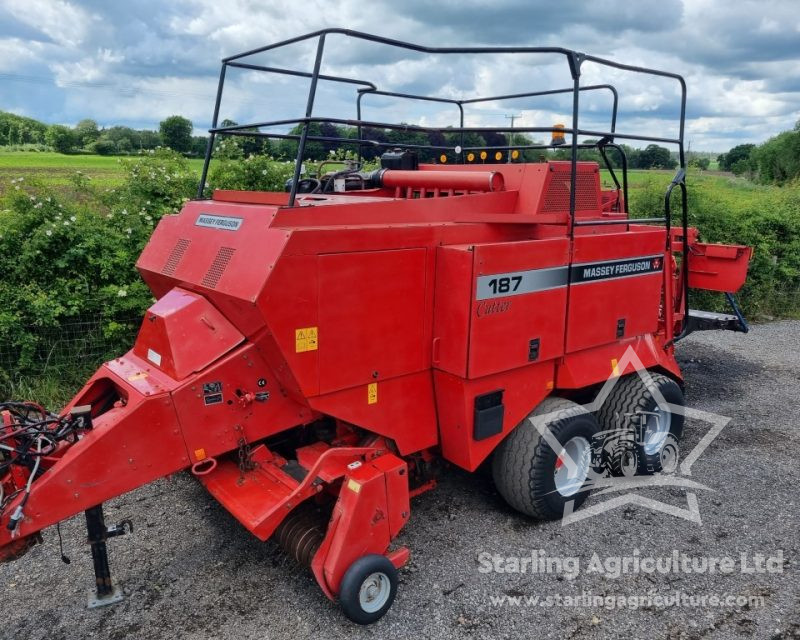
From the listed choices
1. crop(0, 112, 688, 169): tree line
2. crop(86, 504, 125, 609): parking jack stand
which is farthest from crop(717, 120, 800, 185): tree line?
crop(86, 504, 125, 609): parking jack stand

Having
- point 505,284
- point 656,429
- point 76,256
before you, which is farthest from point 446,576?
point 76,256

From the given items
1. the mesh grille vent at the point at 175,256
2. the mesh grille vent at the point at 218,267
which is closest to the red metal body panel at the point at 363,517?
the mesh grille vent at the point at 218,267

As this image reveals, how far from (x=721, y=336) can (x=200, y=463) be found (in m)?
8.87

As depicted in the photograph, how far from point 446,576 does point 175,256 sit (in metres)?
2.66

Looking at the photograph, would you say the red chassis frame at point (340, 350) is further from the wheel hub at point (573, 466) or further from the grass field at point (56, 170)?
the grass field at point (56, 170)

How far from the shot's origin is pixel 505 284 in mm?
3771

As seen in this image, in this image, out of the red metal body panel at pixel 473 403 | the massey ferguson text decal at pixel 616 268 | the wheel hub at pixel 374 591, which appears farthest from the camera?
the massey ferguson text decal at pixel 616 268

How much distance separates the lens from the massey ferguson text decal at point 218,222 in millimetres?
3617

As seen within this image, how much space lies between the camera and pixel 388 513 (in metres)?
3.37

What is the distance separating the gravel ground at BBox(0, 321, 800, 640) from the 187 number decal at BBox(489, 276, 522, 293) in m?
1.65

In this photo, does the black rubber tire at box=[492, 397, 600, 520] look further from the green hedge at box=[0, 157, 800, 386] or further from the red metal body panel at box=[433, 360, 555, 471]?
the green hedge at box=[0, 157, 800, 386]

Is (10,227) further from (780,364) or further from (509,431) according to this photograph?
(780,364)

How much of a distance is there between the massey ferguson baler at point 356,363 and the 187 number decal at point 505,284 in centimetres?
2

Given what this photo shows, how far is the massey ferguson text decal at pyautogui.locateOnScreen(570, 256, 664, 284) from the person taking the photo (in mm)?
4230
